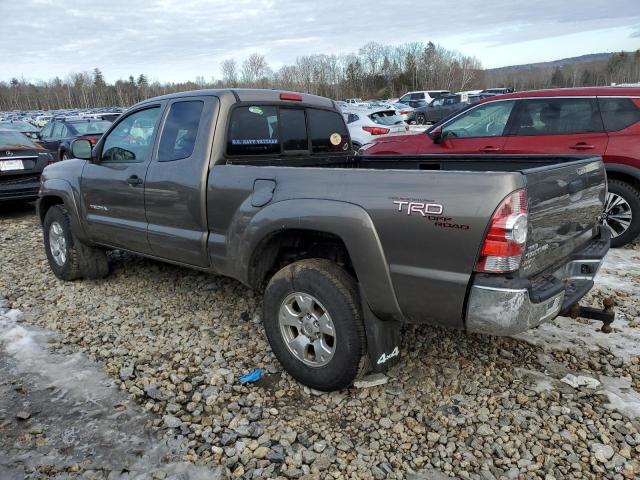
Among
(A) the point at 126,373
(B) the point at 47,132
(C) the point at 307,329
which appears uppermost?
(B) the point at 47,132

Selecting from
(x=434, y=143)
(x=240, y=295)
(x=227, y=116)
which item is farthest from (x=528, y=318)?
(x=434, y=143)

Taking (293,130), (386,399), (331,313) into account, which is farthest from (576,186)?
(293,130)

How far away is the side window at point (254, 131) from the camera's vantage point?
377 centimetres

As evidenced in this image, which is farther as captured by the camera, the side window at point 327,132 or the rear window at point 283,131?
the side window at point 327,132

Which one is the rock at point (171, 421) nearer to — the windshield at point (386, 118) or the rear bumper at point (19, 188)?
the rear bumper at point (19, 188)

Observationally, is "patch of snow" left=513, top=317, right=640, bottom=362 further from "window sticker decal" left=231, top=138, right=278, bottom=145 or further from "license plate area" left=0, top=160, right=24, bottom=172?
"license plate area" left=0, top=160, right=24, bottom=172

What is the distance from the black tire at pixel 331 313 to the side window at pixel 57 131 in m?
13.6

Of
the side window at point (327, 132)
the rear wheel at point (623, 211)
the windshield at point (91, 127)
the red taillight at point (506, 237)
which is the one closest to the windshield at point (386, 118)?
the windshield at point (91, 127)

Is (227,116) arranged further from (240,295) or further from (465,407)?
(465,407)

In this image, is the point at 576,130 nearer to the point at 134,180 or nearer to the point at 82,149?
the point at 134,180

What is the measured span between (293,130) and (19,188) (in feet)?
22.1

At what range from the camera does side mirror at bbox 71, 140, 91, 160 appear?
473 cm

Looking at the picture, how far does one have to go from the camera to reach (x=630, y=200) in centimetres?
577

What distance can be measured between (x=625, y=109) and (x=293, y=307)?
4878mm
